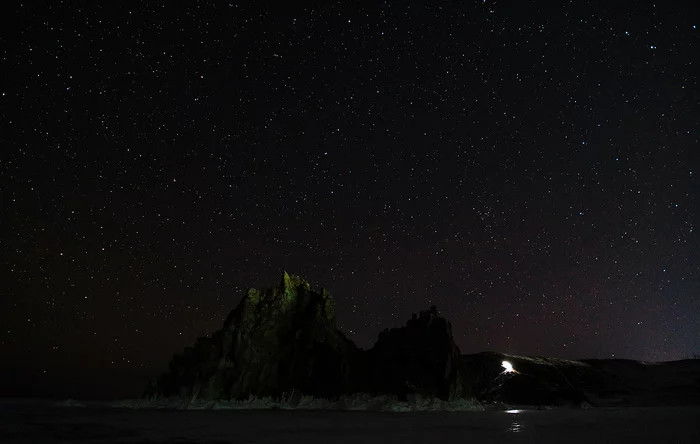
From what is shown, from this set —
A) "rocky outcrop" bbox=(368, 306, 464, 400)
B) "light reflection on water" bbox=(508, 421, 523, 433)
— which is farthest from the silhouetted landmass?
"light reflection on water" bbox=(508, 421, 523, 433)

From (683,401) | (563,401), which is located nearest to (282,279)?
(563,401)

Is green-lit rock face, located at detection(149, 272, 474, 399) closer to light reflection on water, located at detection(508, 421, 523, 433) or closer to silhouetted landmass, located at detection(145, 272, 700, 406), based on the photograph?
silhouetted landmass, located at detection(145, 272, 700, 406)

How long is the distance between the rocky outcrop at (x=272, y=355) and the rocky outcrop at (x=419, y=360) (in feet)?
15.2

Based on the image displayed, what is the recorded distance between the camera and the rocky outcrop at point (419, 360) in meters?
95.1

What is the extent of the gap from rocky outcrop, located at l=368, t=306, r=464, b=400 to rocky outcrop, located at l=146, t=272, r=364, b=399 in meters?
4.62

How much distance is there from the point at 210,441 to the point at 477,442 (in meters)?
14.0

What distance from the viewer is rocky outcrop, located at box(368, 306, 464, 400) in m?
95.1

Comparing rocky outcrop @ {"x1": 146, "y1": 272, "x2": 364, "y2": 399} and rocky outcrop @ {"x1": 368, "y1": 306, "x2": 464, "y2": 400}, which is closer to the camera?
rocky outcrop @ {"x1": 146, "y1": 272, "x2": 364, "y2": 399}

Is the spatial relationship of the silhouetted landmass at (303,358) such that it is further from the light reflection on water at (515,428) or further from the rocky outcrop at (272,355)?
the light reflection on water at (515,428)

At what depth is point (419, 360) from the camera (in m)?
99.0

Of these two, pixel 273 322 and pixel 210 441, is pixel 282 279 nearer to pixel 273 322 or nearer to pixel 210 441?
pixel 273 322

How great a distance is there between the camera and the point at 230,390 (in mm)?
92500

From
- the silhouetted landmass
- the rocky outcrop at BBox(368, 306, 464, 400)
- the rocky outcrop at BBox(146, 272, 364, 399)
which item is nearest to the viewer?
the rocky outcrop at BBox(146, 272, 364, 399)

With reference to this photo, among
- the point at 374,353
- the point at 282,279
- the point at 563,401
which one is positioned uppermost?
the point at 282,279
